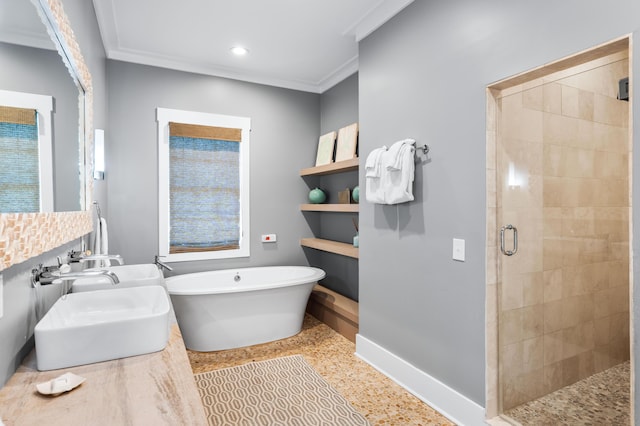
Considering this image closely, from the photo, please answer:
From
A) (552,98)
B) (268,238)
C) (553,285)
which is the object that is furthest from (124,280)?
(552,98)

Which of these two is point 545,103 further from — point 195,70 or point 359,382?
point 195,70

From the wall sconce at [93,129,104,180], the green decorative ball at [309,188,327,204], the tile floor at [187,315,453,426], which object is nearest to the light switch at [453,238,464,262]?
the tile floor at [187,315,453,426]

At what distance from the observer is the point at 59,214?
1.37 metres

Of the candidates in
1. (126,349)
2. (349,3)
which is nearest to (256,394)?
(126,349)

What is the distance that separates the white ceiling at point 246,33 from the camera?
260cm

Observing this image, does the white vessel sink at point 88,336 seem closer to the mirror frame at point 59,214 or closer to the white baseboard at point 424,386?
the mirror frame at point 59,214

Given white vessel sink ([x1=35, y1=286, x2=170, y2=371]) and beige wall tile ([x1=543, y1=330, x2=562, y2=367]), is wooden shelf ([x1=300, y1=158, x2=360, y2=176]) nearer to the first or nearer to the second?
beige wall tile ([x1=543, y1=330, x2=562, y2=367])

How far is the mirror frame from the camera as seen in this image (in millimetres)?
944

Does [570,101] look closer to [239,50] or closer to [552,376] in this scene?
[552,376]

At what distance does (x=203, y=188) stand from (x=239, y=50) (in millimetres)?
1451

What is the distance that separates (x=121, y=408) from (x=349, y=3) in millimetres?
2738

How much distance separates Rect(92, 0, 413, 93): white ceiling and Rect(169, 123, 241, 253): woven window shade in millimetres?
689

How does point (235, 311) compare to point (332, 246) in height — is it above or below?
below

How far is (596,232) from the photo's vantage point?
1687 mm
